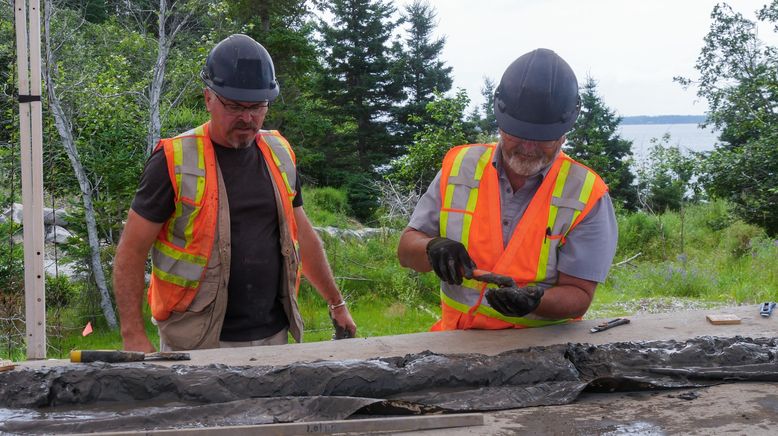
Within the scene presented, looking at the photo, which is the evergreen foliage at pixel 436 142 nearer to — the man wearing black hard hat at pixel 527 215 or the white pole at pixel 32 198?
the man wearing black hard hat at pixel 527 215

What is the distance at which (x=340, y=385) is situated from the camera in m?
2.33

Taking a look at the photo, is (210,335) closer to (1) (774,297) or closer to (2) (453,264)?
(2) (453,264)

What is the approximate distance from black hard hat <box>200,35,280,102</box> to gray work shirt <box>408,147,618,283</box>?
773 millimetres

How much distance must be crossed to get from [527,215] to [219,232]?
45.4 inches

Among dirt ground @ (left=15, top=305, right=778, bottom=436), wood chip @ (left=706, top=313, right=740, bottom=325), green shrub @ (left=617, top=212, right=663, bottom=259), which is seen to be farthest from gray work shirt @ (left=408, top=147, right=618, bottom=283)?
green shrub @ (left=617, top=212, right=663, bottom=259)

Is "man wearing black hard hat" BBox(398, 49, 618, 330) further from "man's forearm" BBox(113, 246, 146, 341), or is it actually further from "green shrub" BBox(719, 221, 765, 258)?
"green shrub" BBox(719, 221, 765, 258)

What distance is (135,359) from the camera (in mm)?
2512

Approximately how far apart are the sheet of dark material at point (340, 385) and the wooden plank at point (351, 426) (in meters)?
0.10

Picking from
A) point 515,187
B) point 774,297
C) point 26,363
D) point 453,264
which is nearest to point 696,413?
point 453,264

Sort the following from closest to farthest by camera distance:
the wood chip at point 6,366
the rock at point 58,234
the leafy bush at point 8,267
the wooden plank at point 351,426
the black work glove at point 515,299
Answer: the wooden plank at point 351,426 → the wood chip at point 6,366 → the black work glove at point 515,299 → the leafy bush at point 8,267 → the rock at point 58,234

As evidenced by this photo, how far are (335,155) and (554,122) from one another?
19240 mm

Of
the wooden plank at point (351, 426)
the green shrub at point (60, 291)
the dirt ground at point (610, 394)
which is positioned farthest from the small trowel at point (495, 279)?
the green shrub at point (60, 291)

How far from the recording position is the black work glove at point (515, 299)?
2.66 m

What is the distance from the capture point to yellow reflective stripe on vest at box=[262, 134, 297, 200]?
322 centimetres
